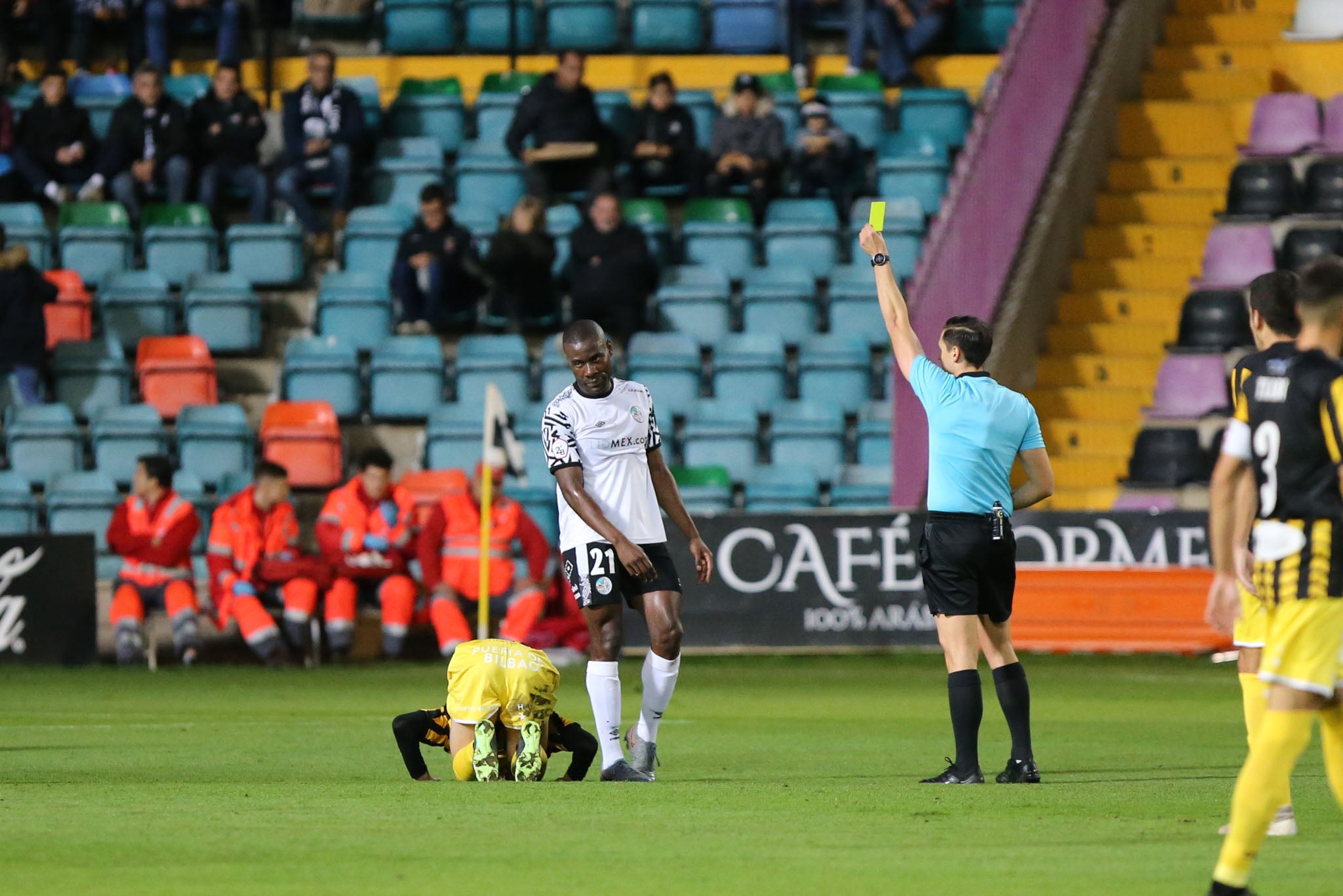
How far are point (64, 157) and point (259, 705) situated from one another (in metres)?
9.44

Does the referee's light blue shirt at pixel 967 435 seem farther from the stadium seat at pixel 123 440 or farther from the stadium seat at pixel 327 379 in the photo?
the stadium seat at pixel 123 440

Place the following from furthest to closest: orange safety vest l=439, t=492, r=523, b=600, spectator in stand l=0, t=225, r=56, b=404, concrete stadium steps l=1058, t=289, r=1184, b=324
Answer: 1. concrete stadium steps l=1058, t=289, r=1184, b=324
2. spectator in stand l=0, t=225, r=56, b=404
3. orange safety vest l=439, t=492, r=523, b=600

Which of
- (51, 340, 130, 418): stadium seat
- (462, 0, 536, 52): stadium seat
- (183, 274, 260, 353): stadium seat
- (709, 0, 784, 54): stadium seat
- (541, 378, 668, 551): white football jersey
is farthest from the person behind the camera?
(462, 0, 536, 52): stadium seat

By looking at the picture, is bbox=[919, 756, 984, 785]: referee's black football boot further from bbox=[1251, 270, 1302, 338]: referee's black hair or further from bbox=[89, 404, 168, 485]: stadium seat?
bbox=[89, 404, 168, 485]: stadium seat

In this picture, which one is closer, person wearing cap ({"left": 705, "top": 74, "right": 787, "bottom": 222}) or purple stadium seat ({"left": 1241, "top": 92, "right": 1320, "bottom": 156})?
person wearing cap ({"left": 705, "top": 74, "right": 787, "bottom": 222})

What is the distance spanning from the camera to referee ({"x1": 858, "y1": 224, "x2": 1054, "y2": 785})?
890 cm

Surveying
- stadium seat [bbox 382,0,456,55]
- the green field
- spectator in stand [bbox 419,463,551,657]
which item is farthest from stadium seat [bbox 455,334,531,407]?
the green field

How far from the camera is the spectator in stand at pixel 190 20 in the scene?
2314cm

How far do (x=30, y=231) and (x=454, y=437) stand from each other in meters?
5.16

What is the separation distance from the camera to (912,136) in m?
21.6

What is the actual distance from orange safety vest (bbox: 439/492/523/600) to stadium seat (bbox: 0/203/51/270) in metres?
5.83

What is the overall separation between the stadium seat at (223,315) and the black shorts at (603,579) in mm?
11575

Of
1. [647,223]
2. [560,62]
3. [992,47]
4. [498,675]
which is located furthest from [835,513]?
[498,675]

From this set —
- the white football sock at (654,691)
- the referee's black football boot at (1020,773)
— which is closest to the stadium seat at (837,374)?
the white football sock at (654,691)
